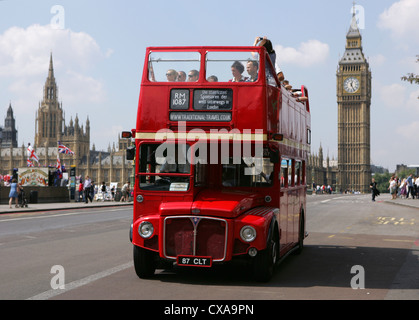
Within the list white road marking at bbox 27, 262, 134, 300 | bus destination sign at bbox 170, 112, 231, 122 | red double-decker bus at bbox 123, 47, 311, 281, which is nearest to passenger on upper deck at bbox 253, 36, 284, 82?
red double-decker bus at bbox 123, 47, 311, 281

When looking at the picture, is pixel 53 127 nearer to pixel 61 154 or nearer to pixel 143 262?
pixel 61 154

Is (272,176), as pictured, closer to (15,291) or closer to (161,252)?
(161,252)

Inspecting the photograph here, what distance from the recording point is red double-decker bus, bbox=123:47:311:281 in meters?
8.54

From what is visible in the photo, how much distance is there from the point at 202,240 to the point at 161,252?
1.82 feet

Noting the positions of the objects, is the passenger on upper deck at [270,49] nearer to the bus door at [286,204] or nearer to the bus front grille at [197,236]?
the bus door at [286,204]

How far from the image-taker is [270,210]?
9.30m

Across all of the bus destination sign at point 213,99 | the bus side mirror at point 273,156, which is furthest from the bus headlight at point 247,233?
the bus destination sign at point 213,99

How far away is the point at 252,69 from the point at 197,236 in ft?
8.35

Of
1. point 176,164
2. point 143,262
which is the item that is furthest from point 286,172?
point 143,262

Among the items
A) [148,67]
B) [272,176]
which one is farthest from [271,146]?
[148,67]

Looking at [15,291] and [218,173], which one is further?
[218,173]

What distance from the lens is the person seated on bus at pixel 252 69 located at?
937 cm

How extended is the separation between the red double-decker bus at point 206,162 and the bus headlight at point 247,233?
13mm
